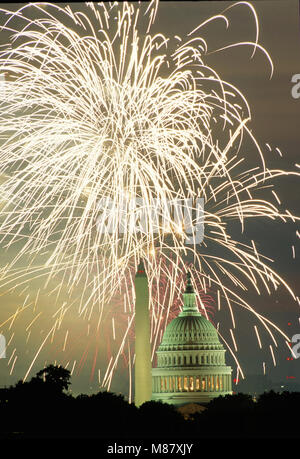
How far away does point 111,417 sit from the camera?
6275 inches

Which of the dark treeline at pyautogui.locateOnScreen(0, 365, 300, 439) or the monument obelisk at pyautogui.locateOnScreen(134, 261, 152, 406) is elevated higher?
the monument obelisk at pyautogui.locateOnScreen(134, 261, 152, 406)

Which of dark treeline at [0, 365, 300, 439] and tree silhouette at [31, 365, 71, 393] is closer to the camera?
dark treeline at [0, 365, 300, 439]

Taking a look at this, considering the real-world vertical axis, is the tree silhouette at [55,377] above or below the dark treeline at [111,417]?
above

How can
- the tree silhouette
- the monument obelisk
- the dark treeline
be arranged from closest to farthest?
1. the dark treeline
2. the tree silhouette
3. the monument obelisk

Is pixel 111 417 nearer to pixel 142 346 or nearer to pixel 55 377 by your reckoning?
pixel 55 377

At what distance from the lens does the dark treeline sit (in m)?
150

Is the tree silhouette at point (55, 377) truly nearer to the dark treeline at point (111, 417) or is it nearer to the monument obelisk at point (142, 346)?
the dark treeline at point (111, 417)

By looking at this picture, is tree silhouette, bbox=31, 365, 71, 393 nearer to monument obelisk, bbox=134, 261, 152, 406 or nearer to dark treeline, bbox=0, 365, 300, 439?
dark treeline, bbox=0, 365, 300, 439

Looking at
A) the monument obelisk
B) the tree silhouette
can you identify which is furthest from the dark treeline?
the monument obelisk

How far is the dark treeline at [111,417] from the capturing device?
150m

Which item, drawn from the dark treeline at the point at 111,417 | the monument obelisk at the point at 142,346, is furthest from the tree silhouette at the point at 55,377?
the monument obelisk at the point at 142,346

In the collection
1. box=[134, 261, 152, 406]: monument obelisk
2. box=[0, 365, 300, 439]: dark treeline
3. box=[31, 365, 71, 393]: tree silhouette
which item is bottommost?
box=[0, 365, 300, 439]: dark treeline

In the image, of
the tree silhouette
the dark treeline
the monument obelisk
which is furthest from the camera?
the monument obelisk
